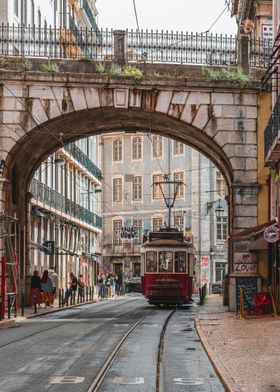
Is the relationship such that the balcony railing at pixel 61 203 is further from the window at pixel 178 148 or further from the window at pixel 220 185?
the window at pixel 220 185

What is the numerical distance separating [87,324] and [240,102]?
9933mm

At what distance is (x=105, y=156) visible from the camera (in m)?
90.8

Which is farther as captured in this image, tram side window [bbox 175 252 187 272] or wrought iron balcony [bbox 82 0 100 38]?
wrought iron balcony [bbox 82 0 100 38]

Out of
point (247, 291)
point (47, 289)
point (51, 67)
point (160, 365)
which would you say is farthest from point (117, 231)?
point (160, 365)

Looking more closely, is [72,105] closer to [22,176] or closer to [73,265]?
[22,176]

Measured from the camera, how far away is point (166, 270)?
42062 millimetres

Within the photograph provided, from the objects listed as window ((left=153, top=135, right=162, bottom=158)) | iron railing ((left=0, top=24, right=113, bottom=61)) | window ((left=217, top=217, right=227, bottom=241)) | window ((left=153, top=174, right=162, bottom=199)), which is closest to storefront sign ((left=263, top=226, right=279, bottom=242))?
iron railing ((left=0, top=24, right=113, bottom=61))

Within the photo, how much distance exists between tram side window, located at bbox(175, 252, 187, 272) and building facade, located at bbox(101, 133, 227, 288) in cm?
3544

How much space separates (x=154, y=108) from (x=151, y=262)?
1001 centimetres

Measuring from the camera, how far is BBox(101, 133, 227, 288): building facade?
81.2m

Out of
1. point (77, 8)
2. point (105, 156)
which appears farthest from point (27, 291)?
point (105, 156)

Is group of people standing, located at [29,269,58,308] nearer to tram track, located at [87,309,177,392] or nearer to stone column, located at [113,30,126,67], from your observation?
stone column, located at [113,30,126,67]

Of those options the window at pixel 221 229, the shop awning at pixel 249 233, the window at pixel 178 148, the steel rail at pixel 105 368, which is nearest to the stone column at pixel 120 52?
the shop awning at pixel 249 233

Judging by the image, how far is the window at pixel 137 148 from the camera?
88938mm
